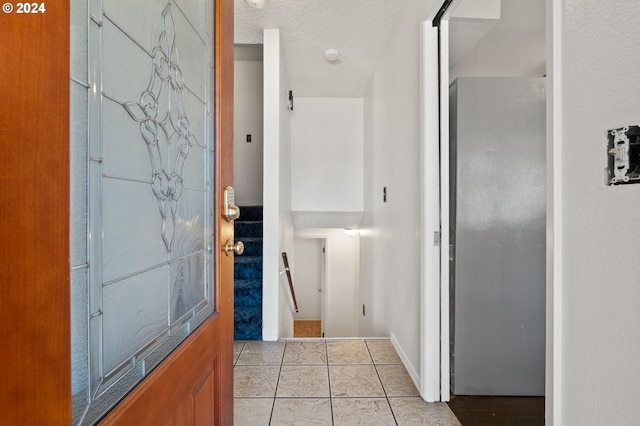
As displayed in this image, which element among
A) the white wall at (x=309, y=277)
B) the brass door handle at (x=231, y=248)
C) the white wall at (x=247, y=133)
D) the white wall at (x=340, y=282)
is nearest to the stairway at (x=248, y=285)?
the white wall at (x=247, y=133)

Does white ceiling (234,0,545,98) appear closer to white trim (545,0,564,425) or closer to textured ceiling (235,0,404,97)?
textured ceiling (235,0,404,97)

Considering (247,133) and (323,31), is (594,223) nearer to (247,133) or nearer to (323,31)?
(323,31)

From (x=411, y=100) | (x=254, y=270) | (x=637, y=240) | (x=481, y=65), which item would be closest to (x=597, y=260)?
(x=637, y=240)

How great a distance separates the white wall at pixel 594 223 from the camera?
643mm

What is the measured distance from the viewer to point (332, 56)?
3262 millimetres

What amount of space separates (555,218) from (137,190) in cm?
102

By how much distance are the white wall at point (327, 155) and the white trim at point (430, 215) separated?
2.78 meters

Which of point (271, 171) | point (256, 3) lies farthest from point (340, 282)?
point (256, 3)

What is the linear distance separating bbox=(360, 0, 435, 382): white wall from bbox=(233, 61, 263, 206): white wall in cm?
154

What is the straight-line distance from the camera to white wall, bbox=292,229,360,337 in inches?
255

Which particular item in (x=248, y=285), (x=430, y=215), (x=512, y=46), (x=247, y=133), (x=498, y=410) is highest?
(x=512, y=46)

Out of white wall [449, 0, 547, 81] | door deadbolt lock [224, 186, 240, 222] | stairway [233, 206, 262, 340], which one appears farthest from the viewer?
stairway [233, 206, 262, 340]

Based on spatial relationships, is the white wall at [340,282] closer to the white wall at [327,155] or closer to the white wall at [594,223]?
the white wall at [327,155]

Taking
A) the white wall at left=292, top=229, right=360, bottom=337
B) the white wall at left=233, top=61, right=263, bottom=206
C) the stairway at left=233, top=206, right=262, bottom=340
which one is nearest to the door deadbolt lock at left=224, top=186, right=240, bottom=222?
the stairway at left=233, top=206, right=262, bottom=340
